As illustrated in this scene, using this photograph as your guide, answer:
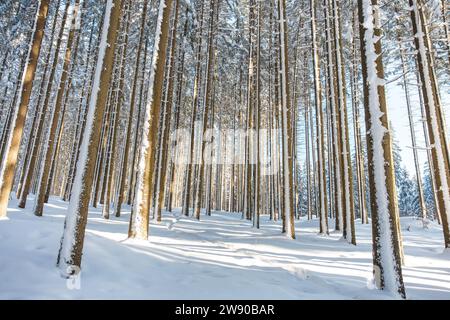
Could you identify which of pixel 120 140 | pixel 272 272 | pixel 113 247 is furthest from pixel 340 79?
pixel 120 140

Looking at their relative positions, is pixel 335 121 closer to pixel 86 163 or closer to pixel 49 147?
pixel 86 163

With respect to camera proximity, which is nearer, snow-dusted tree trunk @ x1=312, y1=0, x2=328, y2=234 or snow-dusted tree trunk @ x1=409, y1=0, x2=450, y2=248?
snow-dusted tree trunk @ x1=409, y1=0, x2=450, y2=248

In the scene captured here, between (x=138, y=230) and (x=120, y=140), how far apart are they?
29.0m

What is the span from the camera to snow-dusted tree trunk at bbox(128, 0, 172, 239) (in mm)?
7133

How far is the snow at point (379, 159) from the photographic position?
4.59 meters

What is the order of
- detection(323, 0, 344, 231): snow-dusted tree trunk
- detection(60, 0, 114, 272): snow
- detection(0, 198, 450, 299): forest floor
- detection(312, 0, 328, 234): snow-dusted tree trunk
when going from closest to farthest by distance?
detection(0, 198, 450, 299): forest floor, detection(60, 0, 114, 272): snow, detection(323, 0, 344, 231): snow-dusted tree trunk, detection(312, 0, 328, 234): snow-dusted tree trunk

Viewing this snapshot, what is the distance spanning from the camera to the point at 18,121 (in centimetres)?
867

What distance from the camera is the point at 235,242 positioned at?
334 inches

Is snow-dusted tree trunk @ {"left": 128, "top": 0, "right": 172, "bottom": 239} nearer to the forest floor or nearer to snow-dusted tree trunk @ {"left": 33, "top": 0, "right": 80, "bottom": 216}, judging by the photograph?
the forest floor

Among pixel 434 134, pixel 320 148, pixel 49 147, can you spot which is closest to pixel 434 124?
pixel 434 134

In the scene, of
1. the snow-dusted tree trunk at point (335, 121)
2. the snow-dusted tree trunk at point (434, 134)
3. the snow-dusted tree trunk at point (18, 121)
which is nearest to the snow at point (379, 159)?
the snow-dusted tree trunk at point (434, 134)

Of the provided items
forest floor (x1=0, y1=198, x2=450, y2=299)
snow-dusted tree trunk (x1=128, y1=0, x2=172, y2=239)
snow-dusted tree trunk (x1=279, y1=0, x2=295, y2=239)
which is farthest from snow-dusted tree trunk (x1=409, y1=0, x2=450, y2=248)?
snow-dusted tree trunk (x1=128, y1=0, x2=172, y2=239)

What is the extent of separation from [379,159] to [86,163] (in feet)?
15.6

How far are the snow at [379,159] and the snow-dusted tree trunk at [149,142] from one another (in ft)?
15.6
